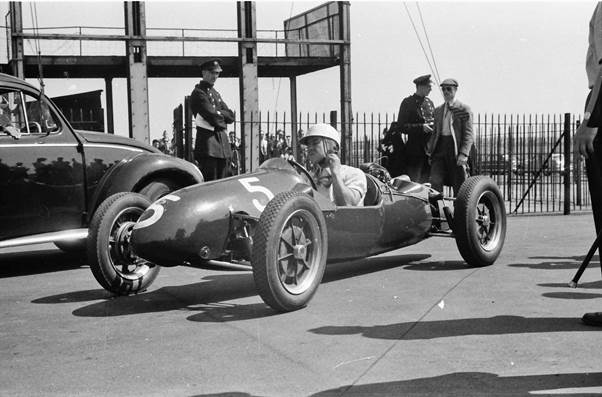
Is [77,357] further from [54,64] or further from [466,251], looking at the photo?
[54,64]

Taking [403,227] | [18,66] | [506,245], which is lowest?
[506,245]

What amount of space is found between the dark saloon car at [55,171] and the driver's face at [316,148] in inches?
72.0

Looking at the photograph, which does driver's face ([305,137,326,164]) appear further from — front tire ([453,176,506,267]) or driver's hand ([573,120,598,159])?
driver's hand ([573,120,598,159])

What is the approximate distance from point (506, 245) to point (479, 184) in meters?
1.91

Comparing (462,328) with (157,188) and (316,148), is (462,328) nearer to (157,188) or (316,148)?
(316,148)

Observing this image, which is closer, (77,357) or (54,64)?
(77,357)

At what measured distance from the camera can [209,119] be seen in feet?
31.4

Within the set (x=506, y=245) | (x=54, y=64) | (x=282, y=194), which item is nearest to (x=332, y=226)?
(x=282, y=194)

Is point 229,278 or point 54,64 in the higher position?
point 54,64

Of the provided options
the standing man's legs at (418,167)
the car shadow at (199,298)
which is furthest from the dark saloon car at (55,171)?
the standing man's legs at (418,167)

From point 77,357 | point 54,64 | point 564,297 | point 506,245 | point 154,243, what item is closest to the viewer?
point 77,357

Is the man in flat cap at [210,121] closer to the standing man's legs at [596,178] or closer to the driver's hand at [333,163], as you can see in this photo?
the driver's hand at [333,163]

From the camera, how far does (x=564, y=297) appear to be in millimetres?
5312

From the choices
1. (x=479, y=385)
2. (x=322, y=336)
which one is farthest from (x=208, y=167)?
(x=479, y=385)
